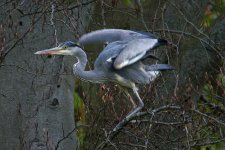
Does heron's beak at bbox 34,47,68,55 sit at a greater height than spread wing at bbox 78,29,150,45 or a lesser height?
lesser

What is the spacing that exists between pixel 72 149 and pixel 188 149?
1.37 meters

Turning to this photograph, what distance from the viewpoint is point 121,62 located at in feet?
18.0

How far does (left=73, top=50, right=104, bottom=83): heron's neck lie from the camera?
18.5 ft

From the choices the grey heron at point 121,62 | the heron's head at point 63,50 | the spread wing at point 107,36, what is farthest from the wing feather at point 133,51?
the heron's head at point 63,50

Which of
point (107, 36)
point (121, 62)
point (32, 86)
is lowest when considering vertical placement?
point (32, 86)

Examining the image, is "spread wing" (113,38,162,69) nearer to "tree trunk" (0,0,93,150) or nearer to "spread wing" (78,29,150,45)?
"spread wing" (78,29,150,45)

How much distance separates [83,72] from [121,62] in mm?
379

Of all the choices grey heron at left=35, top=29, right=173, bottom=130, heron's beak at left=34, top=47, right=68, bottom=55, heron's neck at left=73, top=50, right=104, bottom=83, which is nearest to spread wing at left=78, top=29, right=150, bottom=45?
grey heron at left=35, top=29, right=173, bottom=130

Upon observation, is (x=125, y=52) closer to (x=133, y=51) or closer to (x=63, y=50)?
(x=133, y=51)

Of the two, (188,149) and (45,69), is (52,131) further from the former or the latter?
(188,149)

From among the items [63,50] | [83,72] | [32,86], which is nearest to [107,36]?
[83,72]

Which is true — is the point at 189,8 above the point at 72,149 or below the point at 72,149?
above

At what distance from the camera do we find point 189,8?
7.08 m

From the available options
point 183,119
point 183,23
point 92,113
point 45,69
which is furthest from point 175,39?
point 183,119
